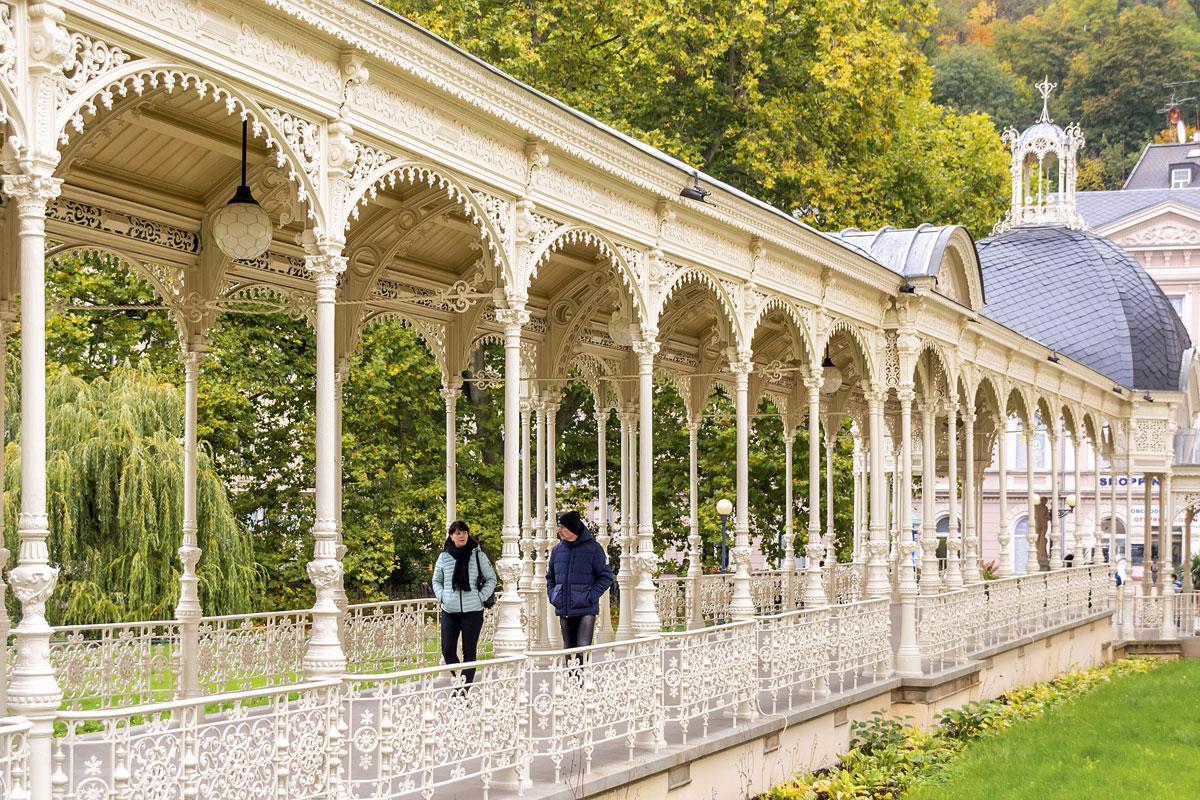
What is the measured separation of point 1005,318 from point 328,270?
24.1 meters

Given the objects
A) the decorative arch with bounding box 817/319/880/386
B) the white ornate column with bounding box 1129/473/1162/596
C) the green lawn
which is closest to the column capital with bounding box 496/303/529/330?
the green lawn

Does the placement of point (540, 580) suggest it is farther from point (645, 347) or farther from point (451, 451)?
point (645, 347)

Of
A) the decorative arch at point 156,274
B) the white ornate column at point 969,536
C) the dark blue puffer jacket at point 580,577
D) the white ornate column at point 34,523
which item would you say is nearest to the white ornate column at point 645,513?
the dark blue puffer jacket at point 580,577

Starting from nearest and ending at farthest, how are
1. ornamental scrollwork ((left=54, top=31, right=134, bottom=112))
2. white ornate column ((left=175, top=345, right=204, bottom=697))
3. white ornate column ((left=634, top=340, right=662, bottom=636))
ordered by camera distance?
ornamental scrollwork ((left=54, top=31, right=134, bottom=112)) < white ornate column ((left=634, top=340, right=662, bottom=636)) < white ornate column ((left=175, top=345, right=204, bottom=697))

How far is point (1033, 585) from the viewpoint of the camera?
2309 centimetres

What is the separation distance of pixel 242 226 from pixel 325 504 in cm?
319

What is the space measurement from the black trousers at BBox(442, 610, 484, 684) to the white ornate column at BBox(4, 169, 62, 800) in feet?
18.6

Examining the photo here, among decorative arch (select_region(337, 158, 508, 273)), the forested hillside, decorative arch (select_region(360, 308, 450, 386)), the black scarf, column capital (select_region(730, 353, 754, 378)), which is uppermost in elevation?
the forested hillside

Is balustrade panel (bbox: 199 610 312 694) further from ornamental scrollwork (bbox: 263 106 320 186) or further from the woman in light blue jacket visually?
ornamental scrollwork (bbox: 263 106 320 186)

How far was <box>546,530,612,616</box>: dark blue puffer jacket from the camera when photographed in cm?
1266

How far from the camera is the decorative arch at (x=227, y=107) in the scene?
22.1ft

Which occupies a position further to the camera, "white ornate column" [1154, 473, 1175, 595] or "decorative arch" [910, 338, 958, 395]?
"white ornate column" [1154, 473, 1175, 595]

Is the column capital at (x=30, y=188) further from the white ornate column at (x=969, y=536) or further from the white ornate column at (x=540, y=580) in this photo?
the white ornate column at (x=969, y=536)

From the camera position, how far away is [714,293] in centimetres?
1369
